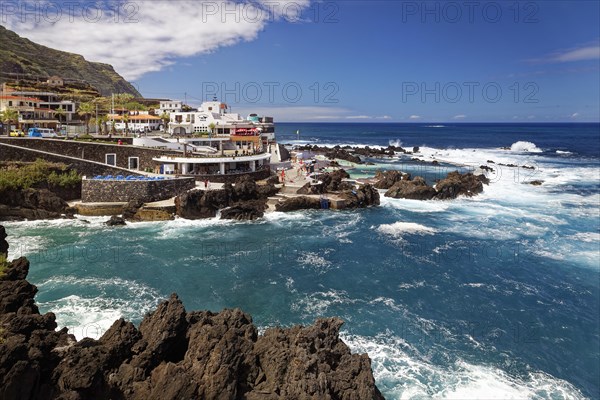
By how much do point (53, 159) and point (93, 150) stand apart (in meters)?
5.08

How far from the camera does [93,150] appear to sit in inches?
2188

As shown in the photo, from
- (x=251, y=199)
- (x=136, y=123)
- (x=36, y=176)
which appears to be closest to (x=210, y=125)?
(x=136, y=123)

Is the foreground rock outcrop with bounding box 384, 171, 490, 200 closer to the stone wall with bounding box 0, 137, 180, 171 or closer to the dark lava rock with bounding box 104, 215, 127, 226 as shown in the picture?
the stone wall with bounding box 0, 137, 180, 171

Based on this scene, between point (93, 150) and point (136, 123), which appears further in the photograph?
point (136, 123)

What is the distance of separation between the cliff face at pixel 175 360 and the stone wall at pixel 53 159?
120 ft

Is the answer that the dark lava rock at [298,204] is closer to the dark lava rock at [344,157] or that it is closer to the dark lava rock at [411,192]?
the dark lava rock at [411,192]

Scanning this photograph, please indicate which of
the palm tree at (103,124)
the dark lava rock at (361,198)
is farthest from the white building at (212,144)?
the dark lava rock at (361,198)

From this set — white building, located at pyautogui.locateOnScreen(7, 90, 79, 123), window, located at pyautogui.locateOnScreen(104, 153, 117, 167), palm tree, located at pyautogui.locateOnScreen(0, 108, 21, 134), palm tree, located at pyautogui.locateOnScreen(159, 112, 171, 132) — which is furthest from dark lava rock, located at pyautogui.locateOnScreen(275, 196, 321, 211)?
white building, located at pyautogui.locateOnScreen(7, 90, 79, 123)

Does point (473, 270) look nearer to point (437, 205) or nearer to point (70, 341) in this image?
point (437, 205)

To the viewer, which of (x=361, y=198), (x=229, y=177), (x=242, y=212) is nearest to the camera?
(x=242, y=212)

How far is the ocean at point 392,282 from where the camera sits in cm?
2106

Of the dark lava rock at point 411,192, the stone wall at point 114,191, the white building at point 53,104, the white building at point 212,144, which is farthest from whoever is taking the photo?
the white building at point 53,104

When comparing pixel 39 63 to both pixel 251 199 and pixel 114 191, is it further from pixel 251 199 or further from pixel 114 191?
pixel 251 199

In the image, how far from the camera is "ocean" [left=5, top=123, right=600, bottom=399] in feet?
69.1
